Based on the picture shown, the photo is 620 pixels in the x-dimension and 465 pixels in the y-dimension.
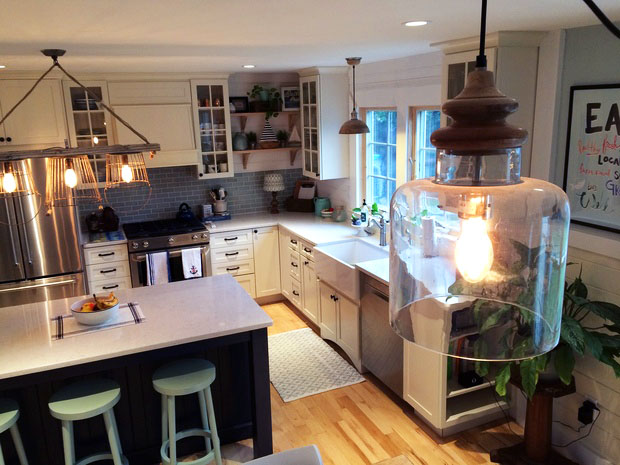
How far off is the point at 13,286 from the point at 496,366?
3.93 m

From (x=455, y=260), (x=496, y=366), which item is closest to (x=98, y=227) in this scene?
(x=496, y=366)

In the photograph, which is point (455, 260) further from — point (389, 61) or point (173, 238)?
point (173, 238)

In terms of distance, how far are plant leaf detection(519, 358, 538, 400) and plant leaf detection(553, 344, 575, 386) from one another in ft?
0.36

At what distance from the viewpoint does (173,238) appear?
5.00 meters

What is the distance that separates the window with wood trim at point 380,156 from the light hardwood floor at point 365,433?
1.83 metres

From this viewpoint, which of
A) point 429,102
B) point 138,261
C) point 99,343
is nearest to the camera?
point 99,343

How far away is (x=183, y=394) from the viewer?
9.25ft

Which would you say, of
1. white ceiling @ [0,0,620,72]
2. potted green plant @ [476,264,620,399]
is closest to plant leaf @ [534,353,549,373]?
potted green plant @ [476,264,620,399]

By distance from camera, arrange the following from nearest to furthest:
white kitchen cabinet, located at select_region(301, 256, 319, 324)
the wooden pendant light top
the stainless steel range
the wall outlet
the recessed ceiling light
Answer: the wooden pendant light top → the recessed ceiling light → the wall outlet → white kitchen cabinet, located at select_region(301, 256, 319, 324) → the stainless steel range

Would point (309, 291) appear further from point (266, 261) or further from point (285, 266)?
point (266, 261)

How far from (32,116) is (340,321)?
3.24 metres

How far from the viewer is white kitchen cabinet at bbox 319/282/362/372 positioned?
413cm

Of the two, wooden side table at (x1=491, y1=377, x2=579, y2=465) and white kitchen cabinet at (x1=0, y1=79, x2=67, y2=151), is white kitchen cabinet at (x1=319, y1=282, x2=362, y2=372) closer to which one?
wooden side table at (x1=491, y1=377, x2=579, y2=465)

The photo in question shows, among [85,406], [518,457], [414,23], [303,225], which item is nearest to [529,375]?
[518,457]
